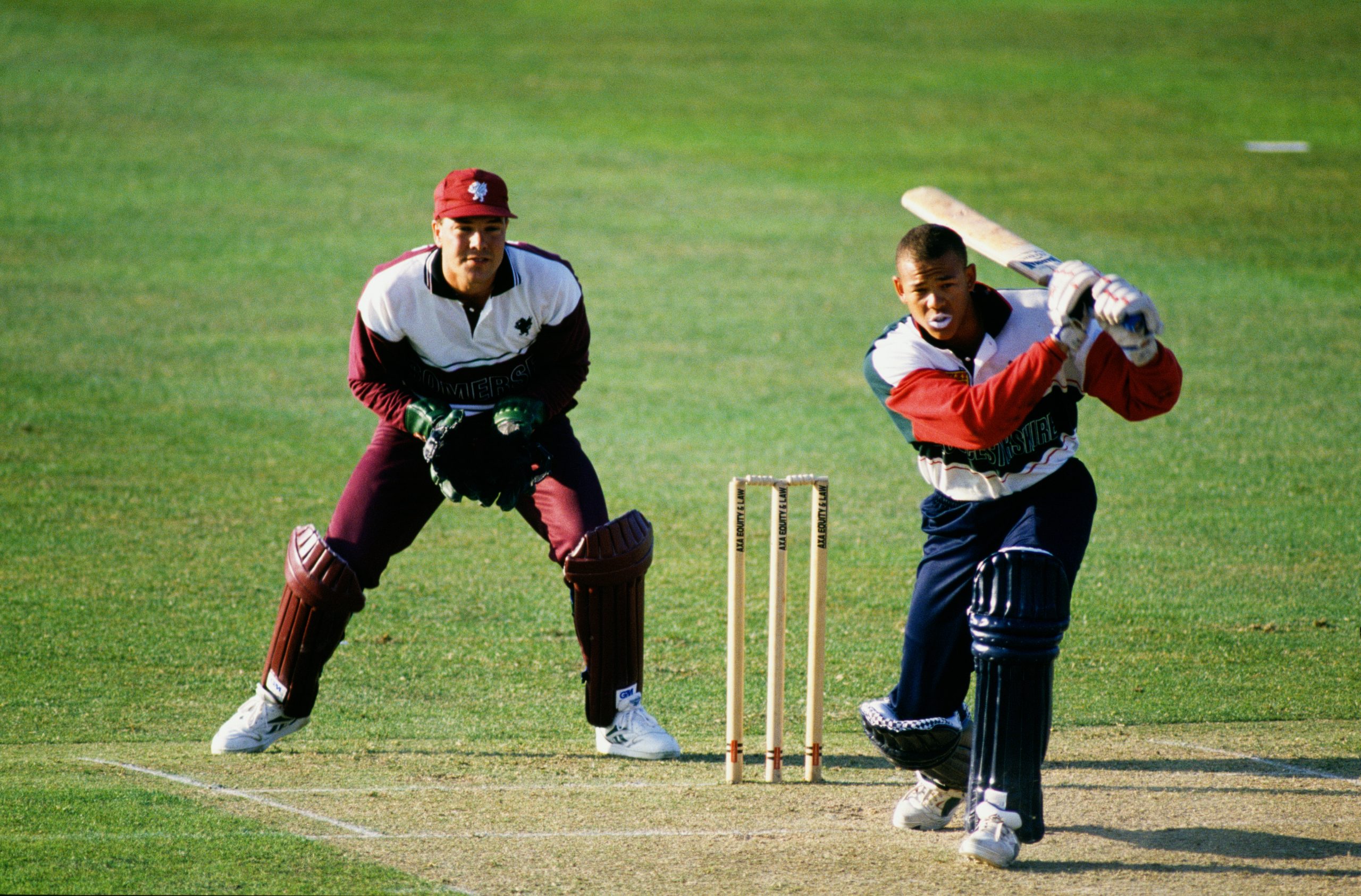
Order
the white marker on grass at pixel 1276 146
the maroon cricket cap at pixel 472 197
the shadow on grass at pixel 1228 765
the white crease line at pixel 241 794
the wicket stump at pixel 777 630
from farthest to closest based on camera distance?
the white marker on grass at pixel 1276 146, the maroon cricket cap at pixel 472 197, the shadow on grass at pixel 1228 765, the wicket stump at pixel 777 630, the white crease line at pixel 241 794

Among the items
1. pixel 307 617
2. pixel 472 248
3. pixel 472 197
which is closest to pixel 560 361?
pixel 472 248

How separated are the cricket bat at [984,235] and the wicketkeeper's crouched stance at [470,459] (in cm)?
124

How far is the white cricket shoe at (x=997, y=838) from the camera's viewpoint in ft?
13.4

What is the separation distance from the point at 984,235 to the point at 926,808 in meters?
1.82

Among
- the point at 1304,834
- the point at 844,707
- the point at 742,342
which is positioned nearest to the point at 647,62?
the point at 742,342

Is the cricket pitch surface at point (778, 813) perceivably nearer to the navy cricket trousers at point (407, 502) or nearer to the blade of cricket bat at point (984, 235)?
the navy cricket trousers at point (407, 502)

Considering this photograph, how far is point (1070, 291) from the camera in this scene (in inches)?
157

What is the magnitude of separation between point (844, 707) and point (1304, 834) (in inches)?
73.8

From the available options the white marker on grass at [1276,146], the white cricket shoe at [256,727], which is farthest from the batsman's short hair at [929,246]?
the white marker on grass at [1276,146]

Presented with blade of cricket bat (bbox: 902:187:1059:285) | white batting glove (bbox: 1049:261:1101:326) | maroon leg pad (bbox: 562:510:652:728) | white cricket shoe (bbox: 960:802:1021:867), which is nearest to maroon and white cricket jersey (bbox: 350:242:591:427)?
maroon leg pad (bbox: 562:510:652:728)

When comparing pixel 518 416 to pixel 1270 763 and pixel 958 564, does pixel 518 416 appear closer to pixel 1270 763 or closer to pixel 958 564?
pixel 958 564

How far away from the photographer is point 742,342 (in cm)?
1241

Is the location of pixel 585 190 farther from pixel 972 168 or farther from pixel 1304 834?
pixel 1304 834

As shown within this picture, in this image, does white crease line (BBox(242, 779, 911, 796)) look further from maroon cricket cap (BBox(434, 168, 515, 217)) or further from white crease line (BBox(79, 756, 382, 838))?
maroon cricket cap (BBox(434, 168, 515, 217))
